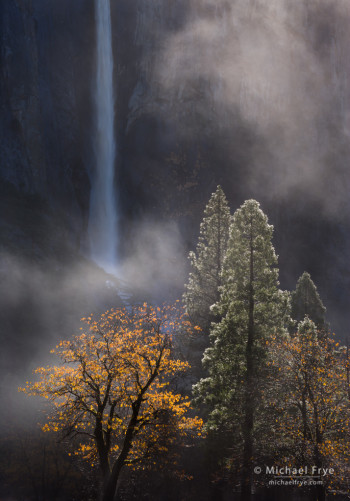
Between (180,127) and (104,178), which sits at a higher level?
(180,127)

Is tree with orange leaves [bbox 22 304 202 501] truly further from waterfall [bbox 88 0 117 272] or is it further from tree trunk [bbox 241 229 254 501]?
waterfall [bbox 88 0 117 272]

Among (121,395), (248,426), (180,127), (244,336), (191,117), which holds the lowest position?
(248,426)

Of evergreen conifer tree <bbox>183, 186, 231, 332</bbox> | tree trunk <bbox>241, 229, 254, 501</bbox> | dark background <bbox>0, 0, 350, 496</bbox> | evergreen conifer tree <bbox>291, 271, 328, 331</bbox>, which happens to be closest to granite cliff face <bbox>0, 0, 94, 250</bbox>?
dark background <bbox>0, 0, 350, 496</bbox>

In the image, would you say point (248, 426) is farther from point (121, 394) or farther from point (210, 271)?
point (210, 271)

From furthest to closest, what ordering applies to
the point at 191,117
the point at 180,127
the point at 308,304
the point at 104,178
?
1. the point at 104,178
2. the point at 180,127
3. the point at 191,117
4. the point at 308,304

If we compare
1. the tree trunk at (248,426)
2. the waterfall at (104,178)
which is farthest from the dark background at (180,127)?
the tree trunk at (248,426)

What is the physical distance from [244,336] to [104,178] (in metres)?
39.7

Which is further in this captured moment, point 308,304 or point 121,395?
point 308,304

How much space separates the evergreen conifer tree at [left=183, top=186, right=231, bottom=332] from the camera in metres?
21.4

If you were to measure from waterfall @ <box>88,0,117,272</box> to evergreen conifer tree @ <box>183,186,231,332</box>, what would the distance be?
26530 mm

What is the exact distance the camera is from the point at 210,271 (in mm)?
22297

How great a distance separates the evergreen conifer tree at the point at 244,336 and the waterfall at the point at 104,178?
33.3 m

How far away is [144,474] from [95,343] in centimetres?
903

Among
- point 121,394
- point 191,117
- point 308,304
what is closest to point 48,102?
point 191,117
